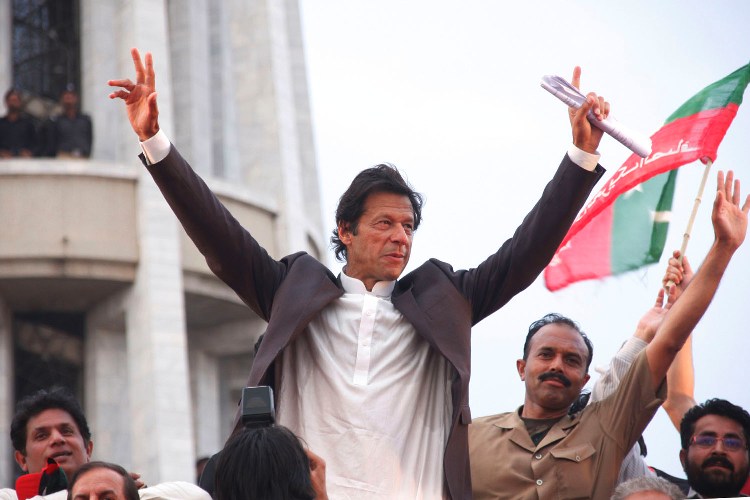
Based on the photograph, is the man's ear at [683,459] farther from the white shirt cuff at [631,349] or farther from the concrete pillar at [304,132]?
the concrete pillar at [304,132]

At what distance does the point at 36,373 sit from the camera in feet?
88.0

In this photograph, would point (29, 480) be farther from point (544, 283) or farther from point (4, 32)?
point (4, 32)

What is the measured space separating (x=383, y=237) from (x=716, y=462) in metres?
2.36

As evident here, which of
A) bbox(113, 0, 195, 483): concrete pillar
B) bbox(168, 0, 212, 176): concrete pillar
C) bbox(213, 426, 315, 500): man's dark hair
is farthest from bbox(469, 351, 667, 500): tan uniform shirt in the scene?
bbox(168, 0, 212, 176): concrete pillar

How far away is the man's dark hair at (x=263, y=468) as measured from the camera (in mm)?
6008

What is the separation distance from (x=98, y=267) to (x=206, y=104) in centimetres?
401

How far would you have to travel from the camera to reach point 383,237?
7926mm

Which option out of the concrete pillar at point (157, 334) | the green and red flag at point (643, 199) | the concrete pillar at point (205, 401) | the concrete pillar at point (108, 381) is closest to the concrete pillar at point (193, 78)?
the concrete pillar at point (157, 334)

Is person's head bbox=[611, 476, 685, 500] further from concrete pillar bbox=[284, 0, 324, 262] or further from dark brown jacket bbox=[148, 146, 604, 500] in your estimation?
A: concrete pillar bbox=[284, 0, 324, 262]

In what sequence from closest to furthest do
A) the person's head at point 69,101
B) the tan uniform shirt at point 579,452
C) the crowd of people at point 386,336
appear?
the crowd of people at point 386,336, the tan uniform shirt at point 579,452, the person's head at point 69,101

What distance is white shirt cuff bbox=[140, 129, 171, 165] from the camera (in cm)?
762

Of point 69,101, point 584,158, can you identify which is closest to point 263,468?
point 584,158

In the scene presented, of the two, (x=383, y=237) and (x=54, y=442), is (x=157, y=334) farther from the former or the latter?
(x=383, y=237)

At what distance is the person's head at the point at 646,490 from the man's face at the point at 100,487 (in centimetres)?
213
